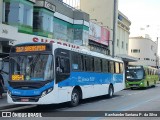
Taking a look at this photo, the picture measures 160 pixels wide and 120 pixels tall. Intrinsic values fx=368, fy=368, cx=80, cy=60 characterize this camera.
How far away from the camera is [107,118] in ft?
42.8

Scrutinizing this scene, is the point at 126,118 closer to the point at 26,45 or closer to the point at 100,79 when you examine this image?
the point at 26,45

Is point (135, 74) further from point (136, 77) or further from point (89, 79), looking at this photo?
point (89, 79)

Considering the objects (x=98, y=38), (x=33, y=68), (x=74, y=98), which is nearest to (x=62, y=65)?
(x=33, y=68)

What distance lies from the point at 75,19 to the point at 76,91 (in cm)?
2289

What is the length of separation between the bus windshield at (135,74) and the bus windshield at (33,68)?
22.0 metres

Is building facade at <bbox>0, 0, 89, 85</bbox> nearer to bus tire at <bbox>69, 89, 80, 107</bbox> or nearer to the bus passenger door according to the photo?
bus tire at <bbox>69, 89, 80, 107</bbox>

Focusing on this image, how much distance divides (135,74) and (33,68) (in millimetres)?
22599

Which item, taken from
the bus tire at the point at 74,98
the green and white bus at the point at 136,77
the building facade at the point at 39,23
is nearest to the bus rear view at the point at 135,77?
the green and white bus at the point at 136,77

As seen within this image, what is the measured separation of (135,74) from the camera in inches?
1438

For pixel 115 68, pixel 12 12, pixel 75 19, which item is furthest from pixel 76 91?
pixel 75 19

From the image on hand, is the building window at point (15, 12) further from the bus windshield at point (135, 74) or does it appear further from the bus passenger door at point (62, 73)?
the bus windshield at point (135, 74)


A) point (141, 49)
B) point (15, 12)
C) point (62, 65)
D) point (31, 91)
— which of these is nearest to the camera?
point (31, 91)

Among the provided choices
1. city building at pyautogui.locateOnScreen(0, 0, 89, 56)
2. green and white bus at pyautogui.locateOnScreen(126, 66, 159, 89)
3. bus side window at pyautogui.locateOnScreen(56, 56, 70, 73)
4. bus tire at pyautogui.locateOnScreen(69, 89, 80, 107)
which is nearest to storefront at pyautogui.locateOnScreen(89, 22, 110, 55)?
city building at pyautogui.locateOnScreen(0, 0, 89, 56)

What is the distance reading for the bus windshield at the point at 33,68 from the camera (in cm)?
1516
